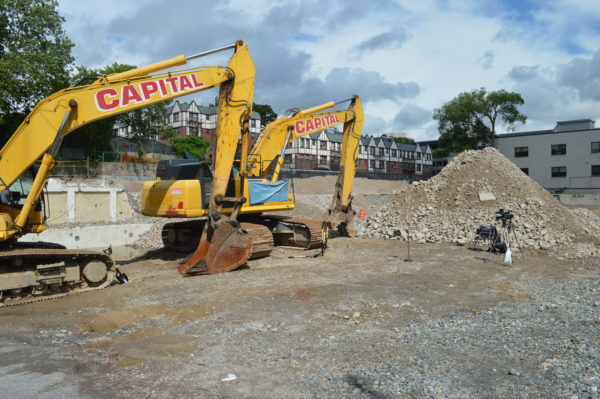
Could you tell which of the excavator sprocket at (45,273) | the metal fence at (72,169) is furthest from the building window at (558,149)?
the excavator sprocket at (45,273)

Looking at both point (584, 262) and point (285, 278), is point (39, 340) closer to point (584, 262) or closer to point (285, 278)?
point (285, 278)

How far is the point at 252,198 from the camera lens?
12.9 meters

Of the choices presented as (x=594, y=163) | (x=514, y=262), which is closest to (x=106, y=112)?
(x=514, y=262)

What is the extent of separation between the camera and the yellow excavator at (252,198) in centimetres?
1095

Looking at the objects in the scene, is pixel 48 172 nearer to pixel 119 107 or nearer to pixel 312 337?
pixel 119 107

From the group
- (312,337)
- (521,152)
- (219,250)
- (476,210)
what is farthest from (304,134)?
(521,152)

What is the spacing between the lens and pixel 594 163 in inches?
1783

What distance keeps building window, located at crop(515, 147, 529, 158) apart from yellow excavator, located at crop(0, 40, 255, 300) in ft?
156

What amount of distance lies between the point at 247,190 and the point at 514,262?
786cm

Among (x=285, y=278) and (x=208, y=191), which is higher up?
(x=208, y=191)

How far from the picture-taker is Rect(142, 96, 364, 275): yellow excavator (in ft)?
35.9

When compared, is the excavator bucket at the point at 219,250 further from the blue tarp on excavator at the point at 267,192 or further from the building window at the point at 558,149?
the building window at the point at 558,149

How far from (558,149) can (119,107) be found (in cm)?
4878

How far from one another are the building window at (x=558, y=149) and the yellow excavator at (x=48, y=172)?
47.0 meters
